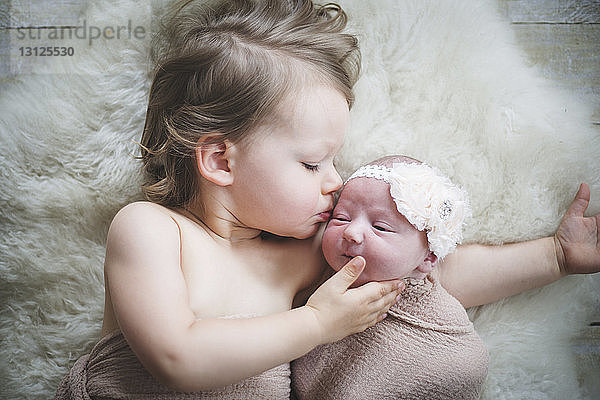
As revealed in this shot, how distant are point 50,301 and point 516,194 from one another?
1.02 m

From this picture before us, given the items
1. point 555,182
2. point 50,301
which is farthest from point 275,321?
point 555,182

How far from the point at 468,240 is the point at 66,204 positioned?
851 mm

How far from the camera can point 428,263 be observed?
1088 millimetres

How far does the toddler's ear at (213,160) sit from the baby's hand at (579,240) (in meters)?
0.69

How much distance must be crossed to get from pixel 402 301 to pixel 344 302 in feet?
0.46

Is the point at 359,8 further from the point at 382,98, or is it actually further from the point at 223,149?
the point at 223,149

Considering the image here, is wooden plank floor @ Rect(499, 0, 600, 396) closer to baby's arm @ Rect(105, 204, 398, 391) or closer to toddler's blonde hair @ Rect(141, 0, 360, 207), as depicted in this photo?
toddler's blonde hair @ Rect(141, 0, 360, 207)

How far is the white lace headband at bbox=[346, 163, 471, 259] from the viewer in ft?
3.29

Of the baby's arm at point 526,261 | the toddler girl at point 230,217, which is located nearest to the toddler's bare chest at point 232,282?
the toddler girl at point 230,217

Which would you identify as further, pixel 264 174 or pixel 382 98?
pixel 382 98

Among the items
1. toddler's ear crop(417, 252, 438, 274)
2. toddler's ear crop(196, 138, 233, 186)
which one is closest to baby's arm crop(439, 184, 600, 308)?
toddler's ear crop(417, 252, 438, 274)

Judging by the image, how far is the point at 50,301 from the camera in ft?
4.22

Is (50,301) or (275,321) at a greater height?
(275,321)

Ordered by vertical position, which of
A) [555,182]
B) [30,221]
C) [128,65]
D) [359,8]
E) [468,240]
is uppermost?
[359,8]
